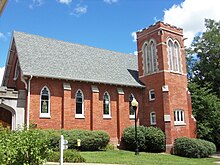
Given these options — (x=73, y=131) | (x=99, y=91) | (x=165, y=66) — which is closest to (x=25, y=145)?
(x=73, y=131)

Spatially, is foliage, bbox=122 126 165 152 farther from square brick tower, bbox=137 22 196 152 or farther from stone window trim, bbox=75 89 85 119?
stone window trim, bbox=75 89 85 119

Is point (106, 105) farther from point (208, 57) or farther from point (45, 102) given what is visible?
point (208, 57)

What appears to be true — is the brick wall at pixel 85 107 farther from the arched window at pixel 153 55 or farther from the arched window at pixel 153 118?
the arched window at pixel 153 55

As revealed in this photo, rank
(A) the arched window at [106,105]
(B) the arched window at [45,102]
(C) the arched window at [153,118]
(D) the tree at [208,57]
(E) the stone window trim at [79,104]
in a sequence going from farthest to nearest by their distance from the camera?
1. (D) the tree at [208,57]
2. (C) the arched window at [153,118]
3. (A) the arched window at [106,105]
4. (E) the stone window trim at [79,104]
5. (B) the arched window at [45,102]

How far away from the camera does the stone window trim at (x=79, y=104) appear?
Result: 24.3m

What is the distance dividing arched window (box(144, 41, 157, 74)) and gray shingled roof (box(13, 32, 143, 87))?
6.26 ft

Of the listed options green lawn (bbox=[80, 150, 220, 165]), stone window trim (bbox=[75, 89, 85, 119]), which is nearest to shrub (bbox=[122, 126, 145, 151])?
green lawn (bbox=[80, 150, 220, 165])

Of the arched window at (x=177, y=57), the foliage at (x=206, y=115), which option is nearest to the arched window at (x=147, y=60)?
the arched window at (x=177, y=57)

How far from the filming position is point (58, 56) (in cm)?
2631

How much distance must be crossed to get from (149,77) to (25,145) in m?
20.7

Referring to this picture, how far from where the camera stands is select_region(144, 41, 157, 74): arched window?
27.6 meters

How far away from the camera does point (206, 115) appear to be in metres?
28.6

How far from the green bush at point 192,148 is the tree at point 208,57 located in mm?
11419

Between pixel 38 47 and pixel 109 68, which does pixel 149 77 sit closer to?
pixel 109 68
